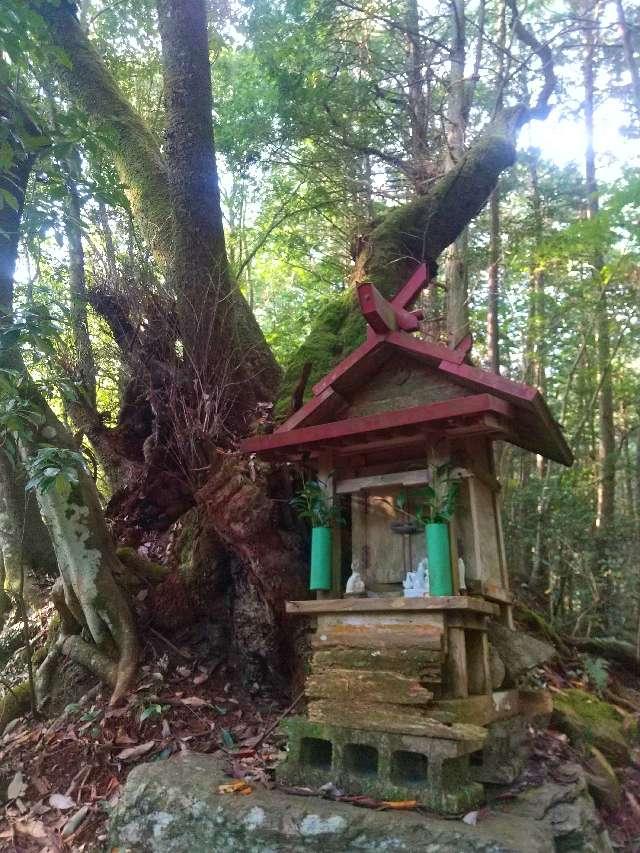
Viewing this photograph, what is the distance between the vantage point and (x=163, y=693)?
5.27m

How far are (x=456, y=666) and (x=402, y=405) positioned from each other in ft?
Result: 6.19

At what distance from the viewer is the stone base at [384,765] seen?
3.59 meters

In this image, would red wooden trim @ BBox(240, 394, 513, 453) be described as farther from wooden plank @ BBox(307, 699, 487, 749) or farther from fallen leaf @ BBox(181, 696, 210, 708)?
fallen leaf @ BBox(181, 696, 210, 708)

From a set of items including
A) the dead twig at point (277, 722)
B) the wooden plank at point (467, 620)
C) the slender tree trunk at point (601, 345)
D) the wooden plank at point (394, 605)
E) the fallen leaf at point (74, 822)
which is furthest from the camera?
the slender tree trunk at point (601, 345)

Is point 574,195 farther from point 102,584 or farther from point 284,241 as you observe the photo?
point 102,584

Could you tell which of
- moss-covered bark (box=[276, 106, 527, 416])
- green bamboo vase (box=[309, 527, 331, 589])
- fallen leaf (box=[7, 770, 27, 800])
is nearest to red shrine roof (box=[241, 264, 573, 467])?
green bamboo vase (box=[309, 527, 331, 589])

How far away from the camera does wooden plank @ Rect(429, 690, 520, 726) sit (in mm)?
3729

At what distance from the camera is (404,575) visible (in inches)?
185

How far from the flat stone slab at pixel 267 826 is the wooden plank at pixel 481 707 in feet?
1.75

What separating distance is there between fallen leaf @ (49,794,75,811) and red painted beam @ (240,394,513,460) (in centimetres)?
281

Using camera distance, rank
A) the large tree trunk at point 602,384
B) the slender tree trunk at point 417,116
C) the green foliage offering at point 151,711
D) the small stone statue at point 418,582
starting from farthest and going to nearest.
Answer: the slender tree trunk at point 417,116
the large tree trunk at point 602,384
the green foliage offering at point 151,711
the small stone statue at point 418,582

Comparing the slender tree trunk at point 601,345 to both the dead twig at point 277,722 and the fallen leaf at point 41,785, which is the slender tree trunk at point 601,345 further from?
the fallen leaf at point 41,785

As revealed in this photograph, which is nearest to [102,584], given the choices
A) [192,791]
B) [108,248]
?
[192,791]

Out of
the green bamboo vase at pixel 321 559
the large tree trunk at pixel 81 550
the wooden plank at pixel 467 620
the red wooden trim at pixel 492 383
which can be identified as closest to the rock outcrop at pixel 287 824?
the wooden plank at pixel 467 620
